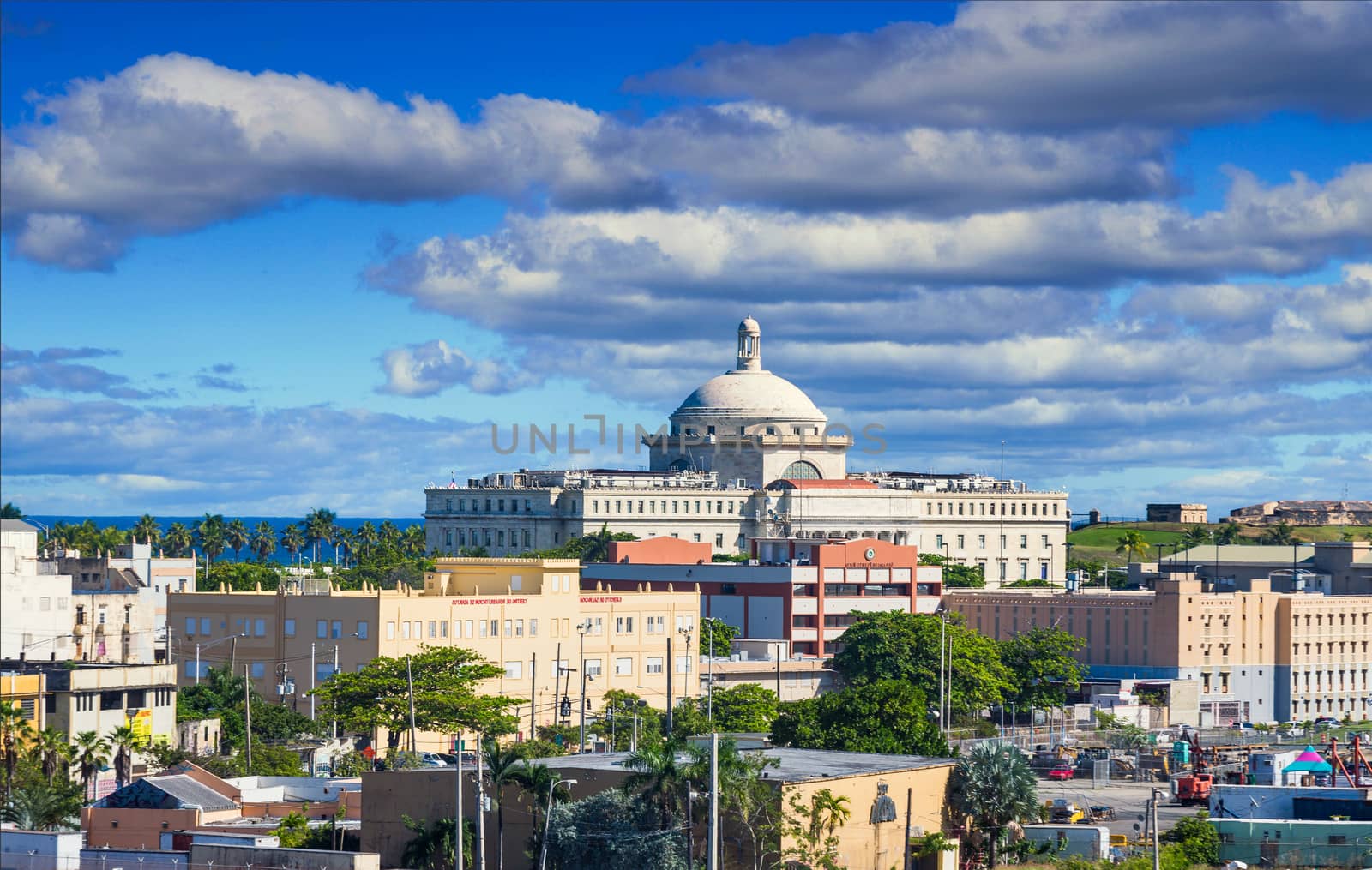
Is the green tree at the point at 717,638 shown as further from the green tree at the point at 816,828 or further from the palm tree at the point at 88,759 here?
the green tree at the point at 816,828

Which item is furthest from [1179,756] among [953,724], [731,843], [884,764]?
[731,843]

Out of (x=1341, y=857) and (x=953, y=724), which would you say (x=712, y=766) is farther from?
(x=953, y=724)

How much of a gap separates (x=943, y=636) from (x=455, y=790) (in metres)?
65.1

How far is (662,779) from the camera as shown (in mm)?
63031

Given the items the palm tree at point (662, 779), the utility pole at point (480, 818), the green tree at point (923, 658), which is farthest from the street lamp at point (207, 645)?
the palm tree at point (662, 779)

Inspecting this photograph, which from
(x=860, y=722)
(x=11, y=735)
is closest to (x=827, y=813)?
(x=11, y=735)

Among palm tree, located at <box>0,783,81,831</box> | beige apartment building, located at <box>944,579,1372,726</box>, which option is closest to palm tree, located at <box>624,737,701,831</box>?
palm tree, located at <box>0,783,81,831</box>

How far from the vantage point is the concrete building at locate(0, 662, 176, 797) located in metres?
88.4

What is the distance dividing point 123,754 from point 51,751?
250cm

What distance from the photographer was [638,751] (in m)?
64.6

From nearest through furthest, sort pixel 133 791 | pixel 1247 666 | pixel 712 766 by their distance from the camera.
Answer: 1. pixel 712 766
2. pixel 133 791
3. pixel 1247 666

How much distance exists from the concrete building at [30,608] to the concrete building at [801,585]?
48.3m

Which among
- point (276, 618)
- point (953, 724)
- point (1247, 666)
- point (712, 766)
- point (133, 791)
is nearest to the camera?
point (712, 766)

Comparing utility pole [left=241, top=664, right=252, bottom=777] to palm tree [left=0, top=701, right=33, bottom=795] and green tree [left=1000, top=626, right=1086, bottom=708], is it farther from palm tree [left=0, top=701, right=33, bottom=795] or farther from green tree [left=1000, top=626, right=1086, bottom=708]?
green tree [left=1000, top=626, right=1086, bottom=708]
